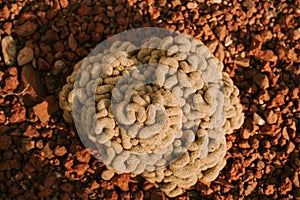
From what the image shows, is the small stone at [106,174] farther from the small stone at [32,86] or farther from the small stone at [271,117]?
the small stone at [271,117]

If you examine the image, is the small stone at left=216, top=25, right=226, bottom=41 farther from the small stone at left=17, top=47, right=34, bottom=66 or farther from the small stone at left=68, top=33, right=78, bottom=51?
the small stone at left=17, top=47, right=34, bottom=66

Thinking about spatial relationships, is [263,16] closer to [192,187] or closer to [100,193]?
[192,187]

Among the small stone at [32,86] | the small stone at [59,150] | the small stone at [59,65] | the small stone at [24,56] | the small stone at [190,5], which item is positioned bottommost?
the small stone at [59,150]

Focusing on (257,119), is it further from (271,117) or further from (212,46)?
(212,46)

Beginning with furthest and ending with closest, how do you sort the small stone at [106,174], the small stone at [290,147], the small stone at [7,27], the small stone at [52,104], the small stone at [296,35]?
the small stone at [296,35]
the small stone at [7,27]
the small stone at [290,147]
the small stone at [52,104]
the small stone at [106,174]

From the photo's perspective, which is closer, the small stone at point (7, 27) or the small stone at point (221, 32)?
the small stone at point (7, 27)

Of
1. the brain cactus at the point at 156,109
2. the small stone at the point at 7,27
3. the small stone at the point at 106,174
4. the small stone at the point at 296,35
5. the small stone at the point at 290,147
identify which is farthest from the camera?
the small stone at the point at 296,35

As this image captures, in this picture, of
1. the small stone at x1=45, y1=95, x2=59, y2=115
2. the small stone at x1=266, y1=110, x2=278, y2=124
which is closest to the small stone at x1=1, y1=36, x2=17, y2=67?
the small stone at x1=45, y1=95, x2=59, y2=115

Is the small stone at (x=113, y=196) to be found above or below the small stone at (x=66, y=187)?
below

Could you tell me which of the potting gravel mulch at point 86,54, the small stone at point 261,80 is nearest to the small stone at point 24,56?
the potting gravel mulch at point 86,54
